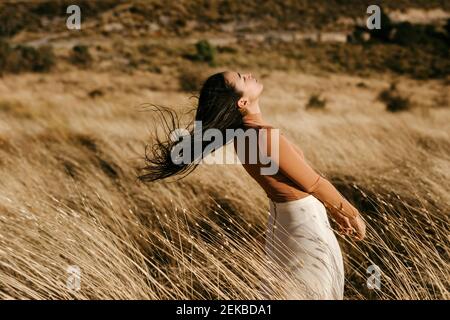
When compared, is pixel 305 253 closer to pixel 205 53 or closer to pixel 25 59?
pixel 25 59

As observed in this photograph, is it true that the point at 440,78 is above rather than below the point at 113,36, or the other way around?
below

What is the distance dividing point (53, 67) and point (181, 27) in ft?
51.4

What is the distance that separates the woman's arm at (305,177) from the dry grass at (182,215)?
1.27 feet

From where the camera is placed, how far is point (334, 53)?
3712 cm

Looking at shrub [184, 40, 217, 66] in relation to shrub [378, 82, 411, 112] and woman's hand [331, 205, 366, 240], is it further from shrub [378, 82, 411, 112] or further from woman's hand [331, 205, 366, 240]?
woman's hand [331, 205, 366, 240]

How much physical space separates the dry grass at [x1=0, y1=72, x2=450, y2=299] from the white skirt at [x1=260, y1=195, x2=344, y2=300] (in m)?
0.08

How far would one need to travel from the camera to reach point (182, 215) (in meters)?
4.84

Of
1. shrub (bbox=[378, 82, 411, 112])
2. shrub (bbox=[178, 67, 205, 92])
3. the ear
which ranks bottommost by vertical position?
shrub (bbox=[378, 82, 411, 112])

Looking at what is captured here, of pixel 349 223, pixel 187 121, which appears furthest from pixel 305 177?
pixel 187 121

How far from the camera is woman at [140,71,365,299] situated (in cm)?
263

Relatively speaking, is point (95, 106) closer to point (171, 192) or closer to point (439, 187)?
point (171, 192)

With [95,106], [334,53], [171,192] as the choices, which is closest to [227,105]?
[171,192]

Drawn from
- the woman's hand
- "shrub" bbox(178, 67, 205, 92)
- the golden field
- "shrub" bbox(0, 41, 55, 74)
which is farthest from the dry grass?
"shrub" bbox(0, 41, 55, 74)

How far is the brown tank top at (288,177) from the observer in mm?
2553
